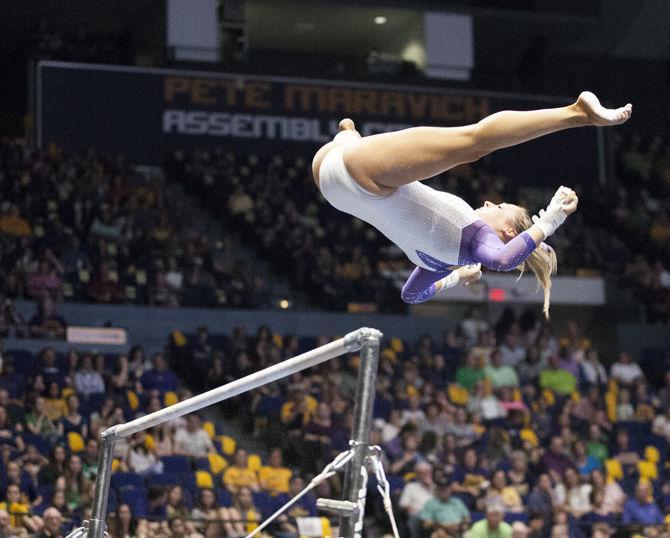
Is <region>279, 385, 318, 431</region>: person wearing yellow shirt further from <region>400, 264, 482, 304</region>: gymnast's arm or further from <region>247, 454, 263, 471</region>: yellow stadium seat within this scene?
<region>400, 264, 482, 304</region>: gymnast's arm

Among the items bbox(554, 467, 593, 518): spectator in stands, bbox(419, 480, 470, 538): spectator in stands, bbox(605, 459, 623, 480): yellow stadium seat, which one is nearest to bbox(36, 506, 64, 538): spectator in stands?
bbox(419, 480, 470, 538): spectator in stands

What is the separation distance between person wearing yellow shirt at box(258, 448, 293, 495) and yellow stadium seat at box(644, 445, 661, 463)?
13.3ft

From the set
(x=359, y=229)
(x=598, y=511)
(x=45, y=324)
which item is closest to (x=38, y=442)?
(x=45, y=324)

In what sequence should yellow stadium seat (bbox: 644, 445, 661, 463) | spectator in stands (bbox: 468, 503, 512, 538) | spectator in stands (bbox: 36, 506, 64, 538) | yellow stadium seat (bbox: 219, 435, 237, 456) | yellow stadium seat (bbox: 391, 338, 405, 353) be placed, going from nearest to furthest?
spectator in stands (bbox: 36, 506, 64, 538)
spectator in stands (bbox: 468, 503, 512, 538)
yellow stadium seat (bbox: 219, 435, 237, 456)
yellow stadium seat (bbox: 644, 445, 661, 463)
yellow stadium seat (bbox: 391, 338, 405, 353)

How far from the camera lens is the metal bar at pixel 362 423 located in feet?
12.8

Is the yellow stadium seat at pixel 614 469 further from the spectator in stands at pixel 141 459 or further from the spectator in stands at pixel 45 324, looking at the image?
the spectator in stands at pixel 45 324

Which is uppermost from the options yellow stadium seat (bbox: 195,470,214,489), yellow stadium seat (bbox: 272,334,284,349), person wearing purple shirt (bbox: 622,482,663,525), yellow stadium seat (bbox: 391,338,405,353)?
yellow stadium seat (bbox: 272,334,284,349)

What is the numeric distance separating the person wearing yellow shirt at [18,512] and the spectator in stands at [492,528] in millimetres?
3491

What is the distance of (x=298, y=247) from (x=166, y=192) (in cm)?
203

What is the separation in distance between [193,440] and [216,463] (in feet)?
1.07

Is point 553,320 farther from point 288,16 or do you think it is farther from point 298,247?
point 288,16

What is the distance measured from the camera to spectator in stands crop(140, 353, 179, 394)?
11773 mm

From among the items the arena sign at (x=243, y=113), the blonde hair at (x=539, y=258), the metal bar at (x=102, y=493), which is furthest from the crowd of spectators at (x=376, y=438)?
the arena sign at (x=243, y=113)

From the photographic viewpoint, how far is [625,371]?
14.4 meters
